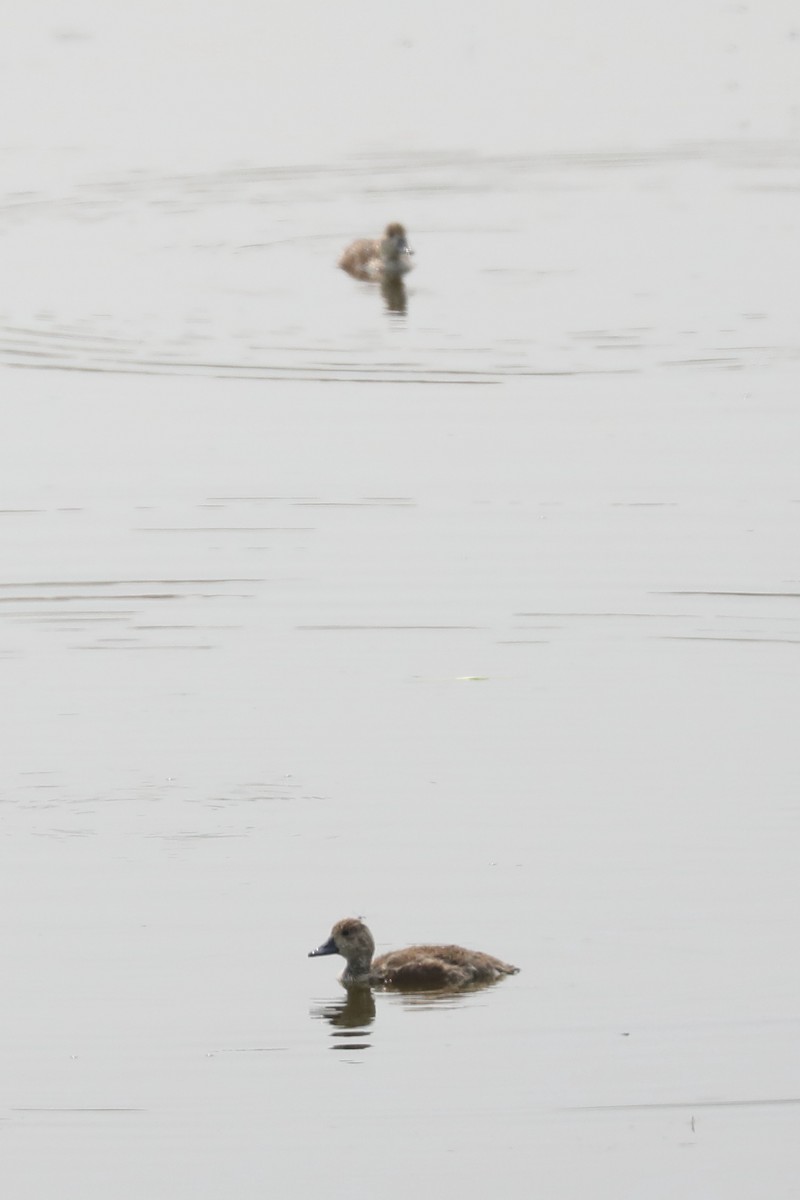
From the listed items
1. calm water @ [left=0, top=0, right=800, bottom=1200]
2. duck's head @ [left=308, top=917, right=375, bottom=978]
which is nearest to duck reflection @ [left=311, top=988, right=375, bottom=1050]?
calm water @ [left=0, top=0, right=800, bottom=1200]

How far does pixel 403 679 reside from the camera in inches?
477

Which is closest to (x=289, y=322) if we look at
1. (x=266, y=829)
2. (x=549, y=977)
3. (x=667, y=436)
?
(x=667, y=436)

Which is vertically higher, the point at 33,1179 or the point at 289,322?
the point at 289,322

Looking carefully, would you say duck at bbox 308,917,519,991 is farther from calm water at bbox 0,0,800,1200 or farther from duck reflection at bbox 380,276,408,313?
duck reflection at bbox 380,276,408,313

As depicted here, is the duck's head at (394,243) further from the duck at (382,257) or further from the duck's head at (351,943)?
the duck's head at (351,943)

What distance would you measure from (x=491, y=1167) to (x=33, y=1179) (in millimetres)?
1305

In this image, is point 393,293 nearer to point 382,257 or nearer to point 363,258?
point 382,257

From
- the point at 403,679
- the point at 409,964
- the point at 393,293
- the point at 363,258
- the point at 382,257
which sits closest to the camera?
the point at 409,964

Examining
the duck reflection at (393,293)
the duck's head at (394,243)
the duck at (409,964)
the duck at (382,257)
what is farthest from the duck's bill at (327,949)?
the duck's head at (394,243)

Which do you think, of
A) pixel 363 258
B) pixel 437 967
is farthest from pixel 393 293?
pixel 437 967

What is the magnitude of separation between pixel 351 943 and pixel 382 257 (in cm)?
1149

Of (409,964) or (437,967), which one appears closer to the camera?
(437,967)

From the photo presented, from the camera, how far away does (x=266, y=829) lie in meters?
10.4

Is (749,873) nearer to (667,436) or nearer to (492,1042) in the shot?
(492,1042)
